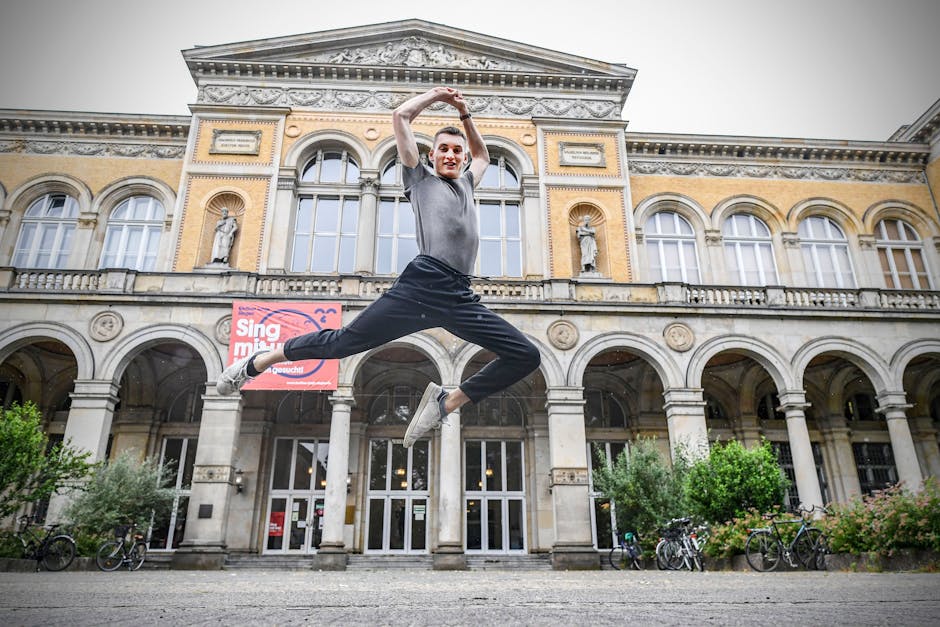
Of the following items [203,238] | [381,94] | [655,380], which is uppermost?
[381,94]

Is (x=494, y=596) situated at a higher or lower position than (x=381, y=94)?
lower

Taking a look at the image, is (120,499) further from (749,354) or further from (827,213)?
(827,213)

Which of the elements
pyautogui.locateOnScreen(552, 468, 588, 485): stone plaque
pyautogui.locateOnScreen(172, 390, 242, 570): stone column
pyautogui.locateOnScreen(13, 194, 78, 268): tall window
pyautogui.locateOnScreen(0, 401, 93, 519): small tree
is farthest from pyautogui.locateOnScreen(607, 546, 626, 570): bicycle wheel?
pyautogui.locateOnScreen(13, 194, 78, 268): tall window

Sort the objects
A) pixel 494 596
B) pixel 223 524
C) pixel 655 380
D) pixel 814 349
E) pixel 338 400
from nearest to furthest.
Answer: pixel 494 596, pixel 223 524, pixel 338 400, pixel 814 349, pixel 655 380

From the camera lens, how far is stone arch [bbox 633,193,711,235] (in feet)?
84.2

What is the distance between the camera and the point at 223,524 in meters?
17.5

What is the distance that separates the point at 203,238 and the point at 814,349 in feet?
67.7

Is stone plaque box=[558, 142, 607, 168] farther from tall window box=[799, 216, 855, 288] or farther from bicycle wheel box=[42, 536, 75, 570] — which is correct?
bicycle wheel box=[42, 536, 75, 570]

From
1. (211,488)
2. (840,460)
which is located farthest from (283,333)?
(840,460)

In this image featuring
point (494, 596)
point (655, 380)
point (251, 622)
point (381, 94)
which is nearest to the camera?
point (251, 622)

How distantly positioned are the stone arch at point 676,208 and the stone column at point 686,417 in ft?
29.0

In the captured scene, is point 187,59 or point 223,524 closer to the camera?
point 223,524

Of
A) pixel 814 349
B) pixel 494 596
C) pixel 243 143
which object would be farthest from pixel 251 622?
pixel 243 143

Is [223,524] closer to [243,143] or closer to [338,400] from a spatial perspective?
[338,400]
